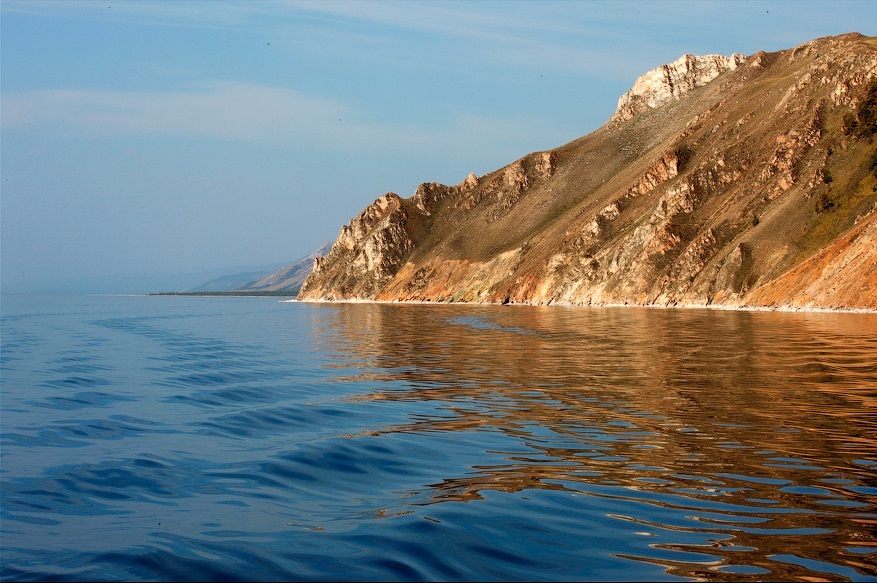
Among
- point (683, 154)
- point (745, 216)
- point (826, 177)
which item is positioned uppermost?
point (683, 154)

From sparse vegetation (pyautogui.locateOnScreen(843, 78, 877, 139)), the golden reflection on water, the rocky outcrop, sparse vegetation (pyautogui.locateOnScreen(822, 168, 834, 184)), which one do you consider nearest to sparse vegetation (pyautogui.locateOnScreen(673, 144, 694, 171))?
sparse vegetation (pyautogui.locateOnScreen(843, 78, 877, 139))

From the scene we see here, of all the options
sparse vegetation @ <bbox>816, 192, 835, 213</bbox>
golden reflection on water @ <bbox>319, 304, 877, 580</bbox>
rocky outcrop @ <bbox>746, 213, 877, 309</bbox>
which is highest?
sparse vegetation @ <bbox>816, 192, 835, 213</bbox>

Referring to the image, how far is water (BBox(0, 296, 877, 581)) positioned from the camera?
955 cm

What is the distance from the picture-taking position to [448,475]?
14.4m

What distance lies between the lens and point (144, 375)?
33.4m

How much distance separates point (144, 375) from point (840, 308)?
7655 centimetres

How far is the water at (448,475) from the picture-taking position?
9547 mm

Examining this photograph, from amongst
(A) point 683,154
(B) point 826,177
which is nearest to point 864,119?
(B) point 826,177

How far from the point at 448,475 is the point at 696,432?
→ 664 cm

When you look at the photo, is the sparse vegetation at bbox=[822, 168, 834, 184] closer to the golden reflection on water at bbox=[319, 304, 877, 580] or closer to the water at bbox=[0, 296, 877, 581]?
the golden reflection on water at bbox=[319, 304, 877, 580]

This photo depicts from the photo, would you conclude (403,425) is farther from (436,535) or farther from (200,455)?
(436,535)

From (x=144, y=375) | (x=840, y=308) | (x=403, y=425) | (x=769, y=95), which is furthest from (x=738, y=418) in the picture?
(x=769, y=95)

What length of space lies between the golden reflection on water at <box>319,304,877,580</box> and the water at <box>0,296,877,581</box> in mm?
68

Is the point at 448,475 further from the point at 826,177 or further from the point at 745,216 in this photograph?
the point at 745,216
